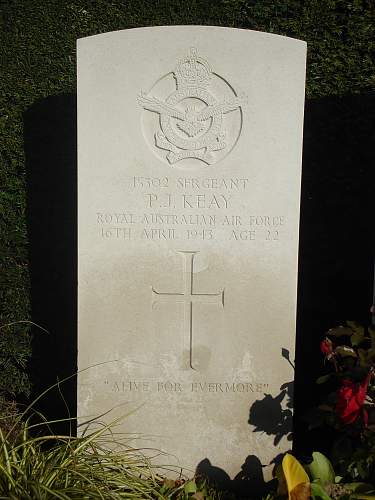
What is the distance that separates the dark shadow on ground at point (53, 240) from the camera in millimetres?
3930

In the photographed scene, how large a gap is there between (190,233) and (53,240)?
140cm

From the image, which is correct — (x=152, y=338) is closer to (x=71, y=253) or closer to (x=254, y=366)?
(x=254, y=366)

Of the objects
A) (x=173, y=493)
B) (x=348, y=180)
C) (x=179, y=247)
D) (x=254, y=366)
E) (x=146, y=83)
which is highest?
(x=146, y=83)

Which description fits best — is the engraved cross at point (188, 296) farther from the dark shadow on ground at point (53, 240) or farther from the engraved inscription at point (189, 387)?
the dark shadow on ground at point (53, 240)

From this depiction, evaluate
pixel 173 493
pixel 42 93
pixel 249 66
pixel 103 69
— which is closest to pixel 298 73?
pixel 249 66

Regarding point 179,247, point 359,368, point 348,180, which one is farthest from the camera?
point 348,180

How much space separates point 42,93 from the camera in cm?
386

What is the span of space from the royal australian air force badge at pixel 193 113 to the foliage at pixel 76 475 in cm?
161

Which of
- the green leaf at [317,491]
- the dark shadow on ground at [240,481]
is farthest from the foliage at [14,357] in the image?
the green leaf at [317,491]

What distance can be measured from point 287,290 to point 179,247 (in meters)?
0.67

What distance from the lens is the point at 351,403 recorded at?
2.60m

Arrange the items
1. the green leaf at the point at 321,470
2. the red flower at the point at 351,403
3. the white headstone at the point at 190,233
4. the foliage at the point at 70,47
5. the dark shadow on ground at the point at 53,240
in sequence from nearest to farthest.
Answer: the red flower at the point at 351,403 < the green leaf at the point at 321,470 < the white headstone at the point at 190,233 < the foliage at the point at 70,47 < the dark shadow on ground at the point at 53,240

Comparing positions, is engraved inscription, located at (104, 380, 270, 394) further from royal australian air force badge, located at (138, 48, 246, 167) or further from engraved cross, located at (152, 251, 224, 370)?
royal australian air force badge, located at (138, 48, 246, 167)

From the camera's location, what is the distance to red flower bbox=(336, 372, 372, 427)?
260 centimetres
